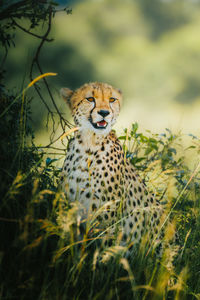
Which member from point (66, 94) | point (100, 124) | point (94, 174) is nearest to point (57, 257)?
point (94, 174)

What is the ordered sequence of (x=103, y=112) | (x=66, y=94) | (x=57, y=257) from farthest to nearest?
(x=66, y=94)
(x=103, y=112)
(x=57, y=257)

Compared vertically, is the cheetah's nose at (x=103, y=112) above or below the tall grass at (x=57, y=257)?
above

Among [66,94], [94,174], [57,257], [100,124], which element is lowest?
[57,257]

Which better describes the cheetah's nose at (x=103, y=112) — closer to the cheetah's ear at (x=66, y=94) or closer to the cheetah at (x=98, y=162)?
the cheetah at (x=98, y=162)

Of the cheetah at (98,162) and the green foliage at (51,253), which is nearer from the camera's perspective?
the green foliage at (51,253)

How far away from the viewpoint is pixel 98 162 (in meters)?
1.59

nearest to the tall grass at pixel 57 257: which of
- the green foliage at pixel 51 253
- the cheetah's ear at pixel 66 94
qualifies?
the green foliage at pixel 51 253

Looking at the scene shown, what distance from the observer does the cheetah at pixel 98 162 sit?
1.51 m

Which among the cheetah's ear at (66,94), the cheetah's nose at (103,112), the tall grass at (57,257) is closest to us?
the tall grass at (57,257)

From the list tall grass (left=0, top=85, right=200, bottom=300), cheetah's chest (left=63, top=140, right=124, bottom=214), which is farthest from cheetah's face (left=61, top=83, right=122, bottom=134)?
tall grass (left=0, top=85, right=200, bottom=300)

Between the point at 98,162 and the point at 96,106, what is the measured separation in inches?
11.4

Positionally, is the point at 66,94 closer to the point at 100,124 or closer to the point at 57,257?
the point at 100,124

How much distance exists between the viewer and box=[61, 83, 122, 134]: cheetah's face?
1.50 m

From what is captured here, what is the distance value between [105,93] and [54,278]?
906 millimetres
